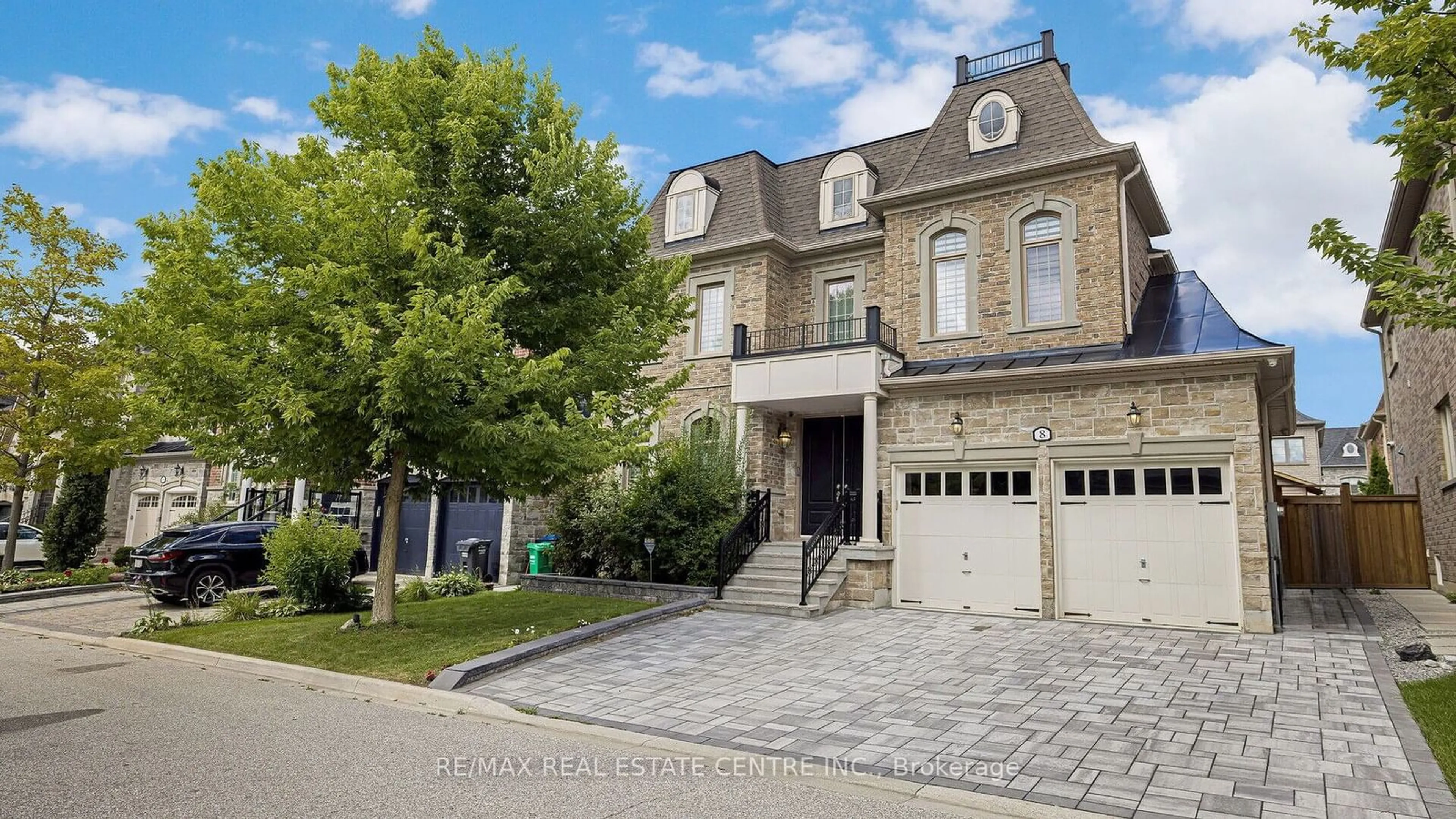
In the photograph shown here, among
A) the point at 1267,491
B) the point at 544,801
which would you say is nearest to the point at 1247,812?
the point at 544,801

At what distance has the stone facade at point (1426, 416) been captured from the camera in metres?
13.7

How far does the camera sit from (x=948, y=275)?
1477 centimetres

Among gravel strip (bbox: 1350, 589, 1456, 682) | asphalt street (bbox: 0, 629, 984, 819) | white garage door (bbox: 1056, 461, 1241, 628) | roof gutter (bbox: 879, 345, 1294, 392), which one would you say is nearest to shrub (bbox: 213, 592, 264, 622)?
asphalt street (bbox: 0, 629, 984, 819)

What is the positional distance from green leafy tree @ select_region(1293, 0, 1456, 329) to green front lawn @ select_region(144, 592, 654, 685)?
916 cm

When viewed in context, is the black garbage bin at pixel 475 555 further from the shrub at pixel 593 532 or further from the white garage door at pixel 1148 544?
the white garage door at pixel 1148 544

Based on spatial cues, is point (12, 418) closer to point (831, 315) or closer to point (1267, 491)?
point (831, 315)

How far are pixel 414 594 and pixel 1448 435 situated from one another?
1912 centimetres

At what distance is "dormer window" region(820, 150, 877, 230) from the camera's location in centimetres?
1691

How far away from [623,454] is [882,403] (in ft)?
19.6

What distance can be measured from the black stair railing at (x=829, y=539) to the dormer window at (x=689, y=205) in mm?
6969

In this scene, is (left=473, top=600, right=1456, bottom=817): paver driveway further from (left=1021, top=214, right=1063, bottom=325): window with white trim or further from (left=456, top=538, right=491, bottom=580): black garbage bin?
(left=456, top=538, right=491, bottom=580): black garbage bin

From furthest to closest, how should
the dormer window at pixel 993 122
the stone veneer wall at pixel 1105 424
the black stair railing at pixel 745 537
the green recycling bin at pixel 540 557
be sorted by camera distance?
the green recycling bin at pixel 540 557
the dormer window at pixel 993 122
the black stair railing at pixel 745 537
the stone veneer wall at pixel 1105 424

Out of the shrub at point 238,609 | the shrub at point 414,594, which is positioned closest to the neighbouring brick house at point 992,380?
the shrub at point 414,594

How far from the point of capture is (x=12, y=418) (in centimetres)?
1780
